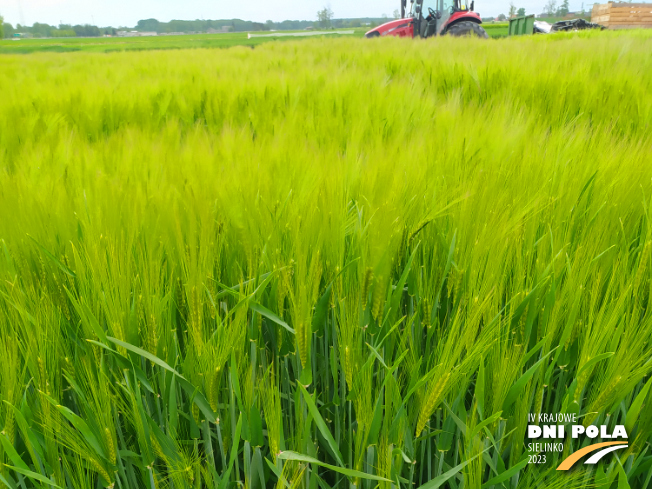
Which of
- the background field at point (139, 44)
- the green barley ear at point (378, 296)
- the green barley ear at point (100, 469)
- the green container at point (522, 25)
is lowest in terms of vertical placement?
the green barley ear at point (100, 469)

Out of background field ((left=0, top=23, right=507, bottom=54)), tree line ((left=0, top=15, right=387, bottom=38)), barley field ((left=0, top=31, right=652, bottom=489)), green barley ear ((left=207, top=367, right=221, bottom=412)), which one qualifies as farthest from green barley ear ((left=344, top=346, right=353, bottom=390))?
tree line ((left=0, top=15, right=387, bottom=38))

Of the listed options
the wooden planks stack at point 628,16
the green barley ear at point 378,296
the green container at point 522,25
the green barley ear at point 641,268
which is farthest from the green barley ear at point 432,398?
the wooden planks stack at point 628,16

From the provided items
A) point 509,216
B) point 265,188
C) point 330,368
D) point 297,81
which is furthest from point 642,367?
point 297,81

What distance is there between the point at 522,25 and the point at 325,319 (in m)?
17.2

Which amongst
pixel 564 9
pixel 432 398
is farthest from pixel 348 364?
pixel 564 9

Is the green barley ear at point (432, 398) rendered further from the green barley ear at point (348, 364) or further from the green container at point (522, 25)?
the green container at point (522, 25)

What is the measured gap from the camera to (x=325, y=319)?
19.7 inches

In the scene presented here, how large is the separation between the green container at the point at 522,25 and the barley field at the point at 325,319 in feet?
52.2

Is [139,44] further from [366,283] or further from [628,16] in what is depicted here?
[366,283]

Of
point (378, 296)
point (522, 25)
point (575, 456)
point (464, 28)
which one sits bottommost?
point (575, 456)

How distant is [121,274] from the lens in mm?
428

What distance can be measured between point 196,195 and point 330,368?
274 mm

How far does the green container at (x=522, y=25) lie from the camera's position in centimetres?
1395

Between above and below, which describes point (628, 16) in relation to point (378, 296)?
above
